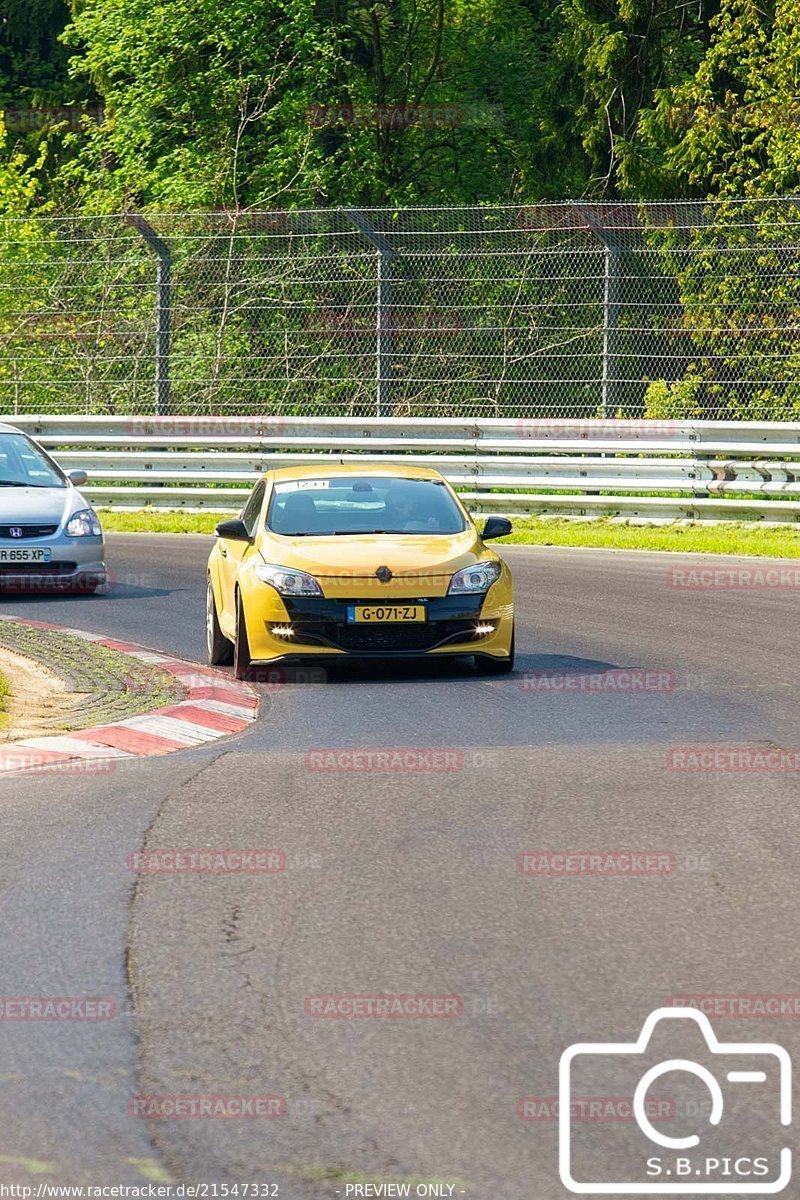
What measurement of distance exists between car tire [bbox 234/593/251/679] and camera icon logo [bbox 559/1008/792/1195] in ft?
23.9

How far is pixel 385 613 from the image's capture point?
12.2 m

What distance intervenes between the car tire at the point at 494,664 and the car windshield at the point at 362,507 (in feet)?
3.10

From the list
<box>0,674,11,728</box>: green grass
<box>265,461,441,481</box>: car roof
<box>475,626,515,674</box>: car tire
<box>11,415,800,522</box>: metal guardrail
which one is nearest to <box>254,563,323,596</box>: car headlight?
<box>475,626,515,674</box>: car tire

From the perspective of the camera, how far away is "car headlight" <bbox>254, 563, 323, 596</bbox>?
12.2 metres

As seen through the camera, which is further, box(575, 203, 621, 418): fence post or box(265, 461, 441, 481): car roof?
box(575, 203, 621, 418): fence post

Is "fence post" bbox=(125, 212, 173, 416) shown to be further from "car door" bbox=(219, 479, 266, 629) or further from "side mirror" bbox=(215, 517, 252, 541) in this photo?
"side mirror" bbox=(215, 517, 252, 541)

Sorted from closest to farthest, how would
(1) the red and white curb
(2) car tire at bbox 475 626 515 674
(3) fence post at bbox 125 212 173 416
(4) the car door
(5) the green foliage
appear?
(1) the red and white curb, (2) car tire at bbox 475 626 515 674, (4) the car door, (5) the green foliage, (3) fence post at bbox 125 212 173 416

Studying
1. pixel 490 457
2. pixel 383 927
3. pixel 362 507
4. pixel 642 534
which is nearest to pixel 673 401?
pixel 642 534

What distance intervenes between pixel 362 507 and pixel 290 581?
52.4 inches

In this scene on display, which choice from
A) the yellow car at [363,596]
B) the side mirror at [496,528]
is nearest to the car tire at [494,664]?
the yellow car at [363,596]

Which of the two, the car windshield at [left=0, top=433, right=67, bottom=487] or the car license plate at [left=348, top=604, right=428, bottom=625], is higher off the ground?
the car license plate at [left=348, top=604, right=428, bottom=625]

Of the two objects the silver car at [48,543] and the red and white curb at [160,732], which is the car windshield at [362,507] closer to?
the red and white curb at [160,732]

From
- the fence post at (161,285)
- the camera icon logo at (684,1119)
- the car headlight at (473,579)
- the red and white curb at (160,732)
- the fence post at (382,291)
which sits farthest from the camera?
the fence post at (161,285)

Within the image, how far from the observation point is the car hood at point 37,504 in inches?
683
